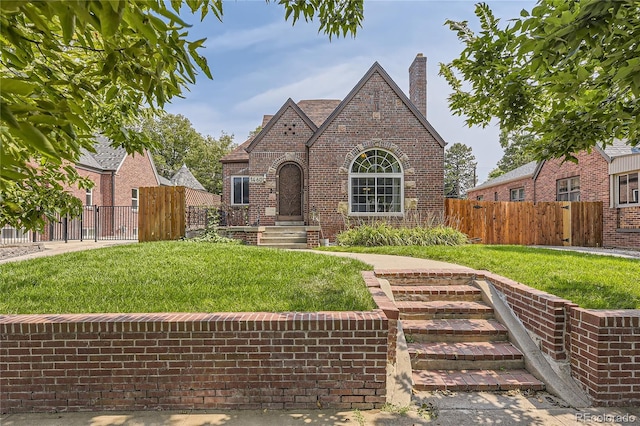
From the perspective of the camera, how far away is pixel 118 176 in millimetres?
20359

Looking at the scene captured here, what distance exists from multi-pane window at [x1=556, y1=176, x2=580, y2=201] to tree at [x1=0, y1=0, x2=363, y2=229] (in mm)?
17540

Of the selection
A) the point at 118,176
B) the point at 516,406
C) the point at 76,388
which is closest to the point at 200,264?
the point at 76,388

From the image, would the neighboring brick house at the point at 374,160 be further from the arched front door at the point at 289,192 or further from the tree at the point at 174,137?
the tree at the point at 174,137

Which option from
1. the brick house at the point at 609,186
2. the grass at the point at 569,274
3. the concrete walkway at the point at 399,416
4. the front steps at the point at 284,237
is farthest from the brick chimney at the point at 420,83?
the concrete walkway at the point at 399,416

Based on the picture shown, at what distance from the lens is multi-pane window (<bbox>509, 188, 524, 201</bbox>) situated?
71.6 feet

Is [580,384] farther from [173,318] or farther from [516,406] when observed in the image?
[173,318]

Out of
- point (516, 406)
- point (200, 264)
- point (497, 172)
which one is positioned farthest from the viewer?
point (497, 172)

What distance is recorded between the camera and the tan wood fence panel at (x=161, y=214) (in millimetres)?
11672

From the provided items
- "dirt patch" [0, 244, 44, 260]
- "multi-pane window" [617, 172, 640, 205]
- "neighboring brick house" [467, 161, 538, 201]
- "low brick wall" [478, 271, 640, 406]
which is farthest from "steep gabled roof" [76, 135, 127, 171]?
"multi-pane window" [617, 172, 640, 205]

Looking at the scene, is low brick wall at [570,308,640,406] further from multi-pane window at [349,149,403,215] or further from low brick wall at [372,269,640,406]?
multi-pane window at [349,149,403,215]

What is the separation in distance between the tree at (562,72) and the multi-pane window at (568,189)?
14182mm

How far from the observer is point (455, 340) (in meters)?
4.41

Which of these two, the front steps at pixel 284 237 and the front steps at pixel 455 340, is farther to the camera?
the front steps at pixel 284 237

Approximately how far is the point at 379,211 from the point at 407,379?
10317 millimetres
